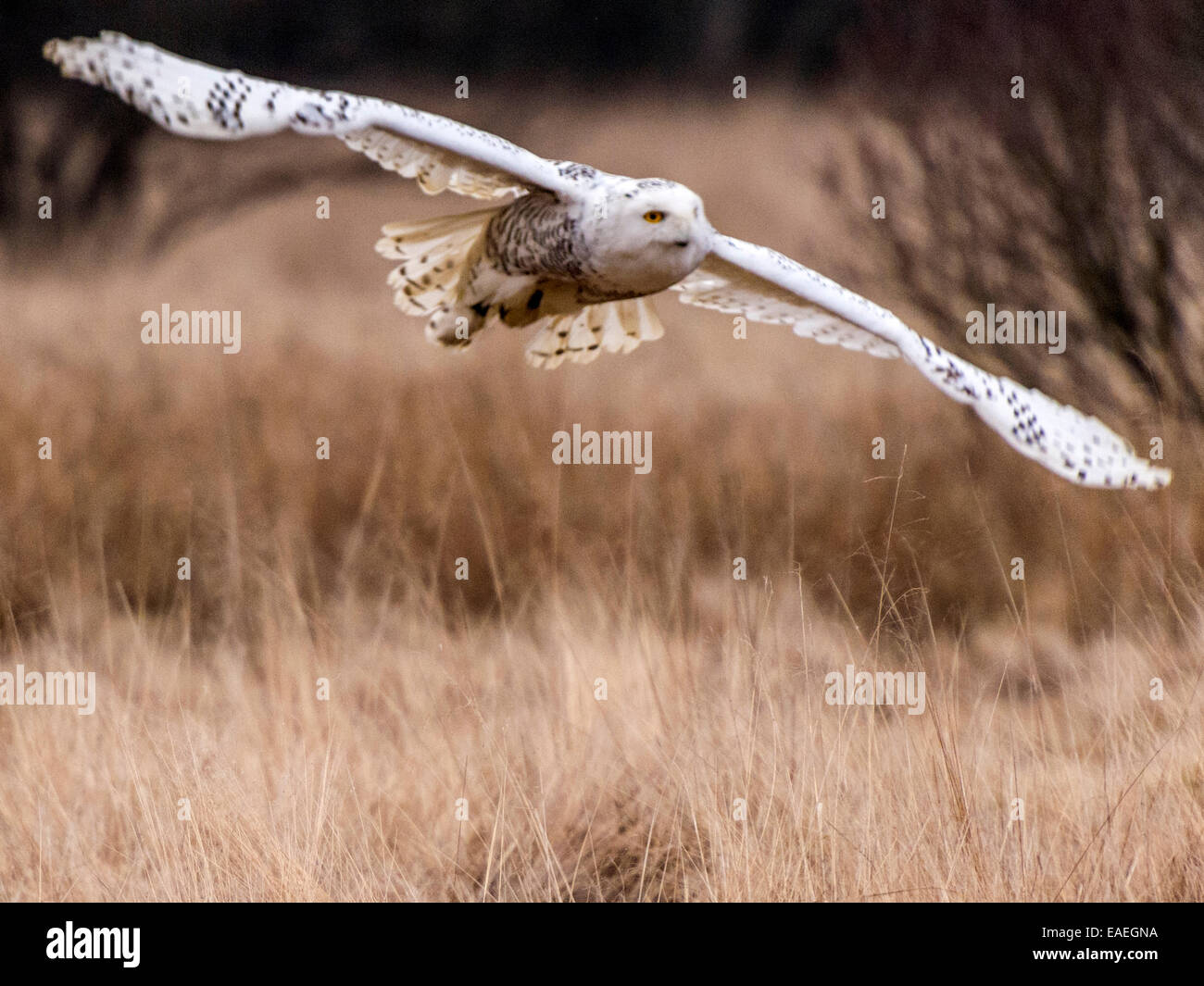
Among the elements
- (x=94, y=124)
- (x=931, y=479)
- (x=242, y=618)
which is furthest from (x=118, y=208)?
(x=931, y=479)

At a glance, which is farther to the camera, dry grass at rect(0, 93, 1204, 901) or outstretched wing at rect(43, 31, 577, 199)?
dry grass at rect(0, 93, 1204, 901)

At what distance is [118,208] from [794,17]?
7.01 metres

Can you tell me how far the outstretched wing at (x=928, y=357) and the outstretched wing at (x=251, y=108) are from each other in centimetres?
74

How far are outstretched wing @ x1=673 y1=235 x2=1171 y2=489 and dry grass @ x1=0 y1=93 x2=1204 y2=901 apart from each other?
1.28ft

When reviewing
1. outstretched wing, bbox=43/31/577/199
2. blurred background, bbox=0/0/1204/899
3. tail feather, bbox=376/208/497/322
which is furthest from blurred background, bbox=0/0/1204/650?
outstretched wing, bbox=43/31/577/199

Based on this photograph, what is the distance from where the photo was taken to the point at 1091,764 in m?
3.73

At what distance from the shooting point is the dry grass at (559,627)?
3.25 metres

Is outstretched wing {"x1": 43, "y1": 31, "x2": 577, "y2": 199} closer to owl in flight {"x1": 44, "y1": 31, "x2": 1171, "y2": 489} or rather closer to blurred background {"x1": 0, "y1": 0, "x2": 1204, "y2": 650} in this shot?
owl in flight {"x1": 44, "y1": 31, "x2": 1171, "y2": 489}

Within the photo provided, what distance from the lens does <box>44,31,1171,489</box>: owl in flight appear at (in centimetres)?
313
